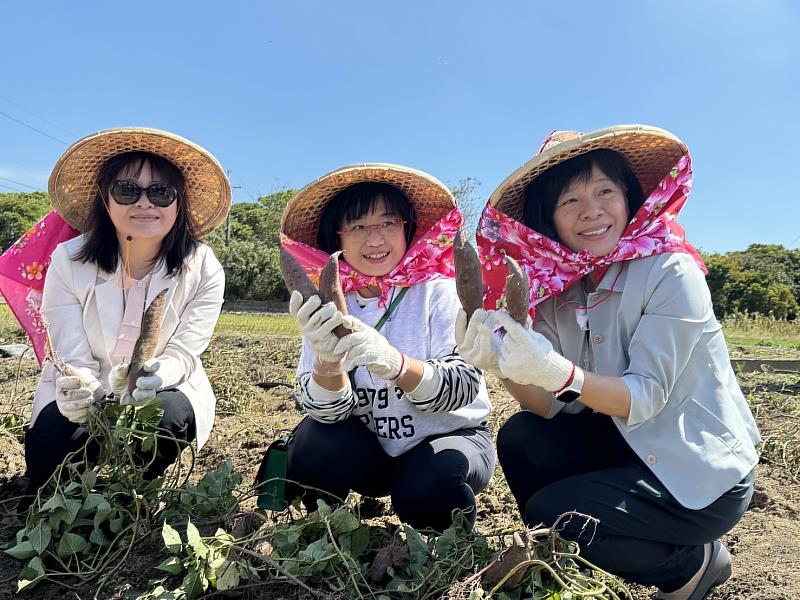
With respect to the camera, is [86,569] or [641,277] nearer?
[641,277]

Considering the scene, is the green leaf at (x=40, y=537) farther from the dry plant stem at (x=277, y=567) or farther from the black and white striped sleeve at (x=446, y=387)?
the black and white striped sleeve at (x=446, y=387)

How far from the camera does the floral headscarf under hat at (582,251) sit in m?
1.63

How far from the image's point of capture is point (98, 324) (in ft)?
7.19

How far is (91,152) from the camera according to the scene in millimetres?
2221

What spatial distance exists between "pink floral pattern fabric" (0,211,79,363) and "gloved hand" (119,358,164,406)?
1.93 feet

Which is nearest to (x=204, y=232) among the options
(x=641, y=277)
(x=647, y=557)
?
(x=641, y=277)

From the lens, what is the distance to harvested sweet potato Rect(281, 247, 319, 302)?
1.62 meters

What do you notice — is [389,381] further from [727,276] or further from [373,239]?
[727,276]

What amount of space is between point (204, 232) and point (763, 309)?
2038 cm

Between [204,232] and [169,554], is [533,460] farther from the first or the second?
[204,232]

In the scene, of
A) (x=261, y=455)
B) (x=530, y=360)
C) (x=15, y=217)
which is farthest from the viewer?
(x=15, y=217)

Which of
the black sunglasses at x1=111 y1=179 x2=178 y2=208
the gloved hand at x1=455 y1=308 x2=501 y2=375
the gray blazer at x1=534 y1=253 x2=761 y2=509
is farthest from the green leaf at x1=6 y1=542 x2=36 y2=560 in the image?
the gray blazer at x1=534 y1=253 x2=761 y2=509

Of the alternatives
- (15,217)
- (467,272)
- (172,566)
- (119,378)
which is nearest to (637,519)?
(467,272)

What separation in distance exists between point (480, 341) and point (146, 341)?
3.71 ft
